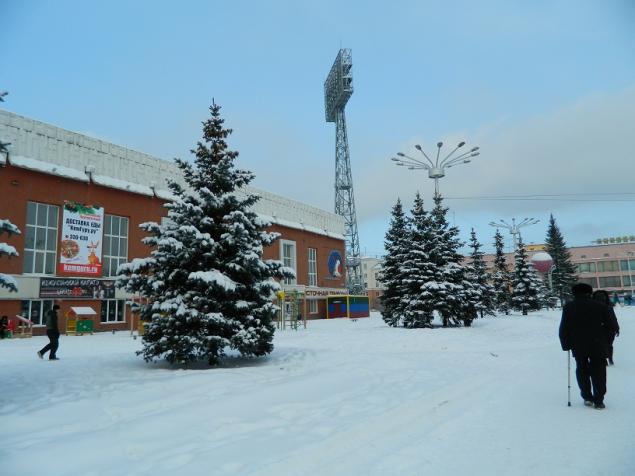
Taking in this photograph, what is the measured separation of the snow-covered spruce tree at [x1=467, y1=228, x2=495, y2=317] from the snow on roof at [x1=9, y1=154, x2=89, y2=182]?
23306 mm

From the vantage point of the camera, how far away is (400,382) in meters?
8.92

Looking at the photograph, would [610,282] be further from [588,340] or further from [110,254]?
[588,340]

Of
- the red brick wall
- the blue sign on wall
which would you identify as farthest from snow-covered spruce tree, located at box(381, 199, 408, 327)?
the blue sign on wall

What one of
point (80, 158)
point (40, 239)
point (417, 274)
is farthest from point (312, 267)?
point (40, 239)

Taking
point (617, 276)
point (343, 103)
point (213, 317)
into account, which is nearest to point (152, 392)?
point (213, 317)

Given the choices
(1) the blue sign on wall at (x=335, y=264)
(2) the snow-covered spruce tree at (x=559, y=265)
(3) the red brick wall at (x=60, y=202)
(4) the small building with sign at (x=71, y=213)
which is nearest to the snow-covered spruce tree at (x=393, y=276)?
(4) the small building with sign at (x=71, y=213)

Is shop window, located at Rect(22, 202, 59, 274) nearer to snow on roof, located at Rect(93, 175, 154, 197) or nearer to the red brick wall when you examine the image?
the red brick wall

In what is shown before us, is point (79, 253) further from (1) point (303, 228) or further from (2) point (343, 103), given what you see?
(2) point (343, 103)

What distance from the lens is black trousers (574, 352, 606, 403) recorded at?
6320mm

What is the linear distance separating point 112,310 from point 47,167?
9.39 m

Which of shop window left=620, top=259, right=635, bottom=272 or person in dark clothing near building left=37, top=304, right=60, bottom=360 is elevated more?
shop window left=620, top=259, right=635, bottom=272

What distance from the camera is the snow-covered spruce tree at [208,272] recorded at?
11016mm

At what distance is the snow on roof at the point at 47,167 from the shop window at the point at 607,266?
99.4 m

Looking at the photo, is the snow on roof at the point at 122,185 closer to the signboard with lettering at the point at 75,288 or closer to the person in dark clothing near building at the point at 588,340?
the signboard with lettering at the point at 75,288
